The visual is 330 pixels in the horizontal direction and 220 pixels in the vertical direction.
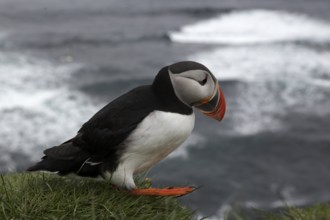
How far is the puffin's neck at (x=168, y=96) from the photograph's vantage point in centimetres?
380

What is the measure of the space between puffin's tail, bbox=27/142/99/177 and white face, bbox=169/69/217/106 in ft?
2.72

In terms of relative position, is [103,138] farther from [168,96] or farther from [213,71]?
[213,71]

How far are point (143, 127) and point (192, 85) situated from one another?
0.46 metres

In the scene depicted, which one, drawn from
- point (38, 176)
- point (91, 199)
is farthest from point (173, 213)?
point (38, 176)

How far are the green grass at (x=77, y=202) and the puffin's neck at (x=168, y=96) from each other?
0.71 meters

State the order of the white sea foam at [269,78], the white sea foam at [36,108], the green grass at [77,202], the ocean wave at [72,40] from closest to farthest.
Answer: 1. the green grass at [77,202]
2. the white sea foam at [36,108]
3. the white sea foam at [269,78]
4. the ocean wave at [72,40]

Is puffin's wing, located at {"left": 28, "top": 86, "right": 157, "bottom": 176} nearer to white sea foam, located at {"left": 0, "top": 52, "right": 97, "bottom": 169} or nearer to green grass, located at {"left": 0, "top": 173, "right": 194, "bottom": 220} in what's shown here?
green grass, located at {"left": 0, "top": 173, "right": 194, "bottom": 220}

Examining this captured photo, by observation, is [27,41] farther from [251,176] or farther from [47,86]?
[251,176]

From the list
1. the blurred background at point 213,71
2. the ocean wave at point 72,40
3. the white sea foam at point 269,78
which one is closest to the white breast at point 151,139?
the blurred background at point 213,71

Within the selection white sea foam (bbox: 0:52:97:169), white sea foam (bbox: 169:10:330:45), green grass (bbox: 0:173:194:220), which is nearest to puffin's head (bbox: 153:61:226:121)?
green grass (bbox: 0:173:194:220)

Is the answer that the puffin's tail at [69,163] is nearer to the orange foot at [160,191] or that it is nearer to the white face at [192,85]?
the orange foot at [160,191]

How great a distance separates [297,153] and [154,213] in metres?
12.8

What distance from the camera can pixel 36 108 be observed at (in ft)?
57.2

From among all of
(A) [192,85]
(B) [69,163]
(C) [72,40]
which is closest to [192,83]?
(A) [192,85]
